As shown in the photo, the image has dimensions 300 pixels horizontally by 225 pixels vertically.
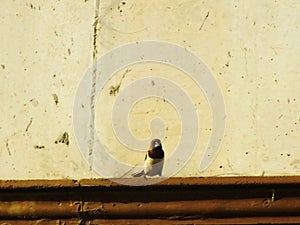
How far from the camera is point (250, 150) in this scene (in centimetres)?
280

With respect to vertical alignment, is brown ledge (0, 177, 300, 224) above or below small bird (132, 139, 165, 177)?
below

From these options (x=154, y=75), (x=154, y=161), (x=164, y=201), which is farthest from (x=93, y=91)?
(x=164, y=201)

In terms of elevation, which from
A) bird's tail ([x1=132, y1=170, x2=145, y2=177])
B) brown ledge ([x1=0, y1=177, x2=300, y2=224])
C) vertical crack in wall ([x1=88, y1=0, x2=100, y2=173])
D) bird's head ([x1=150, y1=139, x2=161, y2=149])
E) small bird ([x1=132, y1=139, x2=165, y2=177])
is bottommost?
brown ledge ([x1=0, y1=177, x2=300, y2=224])

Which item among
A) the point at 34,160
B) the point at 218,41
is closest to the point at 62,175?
the point at 34,160

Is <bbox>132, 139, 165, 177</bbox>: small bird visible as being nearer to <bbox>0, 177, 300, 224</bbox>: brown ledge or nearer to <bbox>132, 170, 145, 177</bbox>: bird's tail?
<bbox>132, 170, 145, 177</bbox>: bird's tail

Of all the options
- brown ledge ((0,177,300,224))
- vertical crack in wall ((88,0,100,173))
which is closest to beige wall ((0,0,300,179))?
vertical crack in wall ((88,0,100,173))

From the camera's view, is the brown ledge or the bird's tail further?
the bird's tail

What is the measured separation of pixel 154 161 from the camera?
276 centimetres

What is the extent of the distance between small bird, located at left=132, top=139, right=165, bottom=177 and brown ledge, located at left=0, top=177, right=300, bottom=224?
226 mm

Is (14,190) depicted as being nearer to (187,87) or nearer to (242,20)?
→ (187,87)

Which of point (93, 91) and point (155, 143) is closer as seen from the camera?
point (155, 143)

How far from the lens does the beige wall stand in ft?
9.22

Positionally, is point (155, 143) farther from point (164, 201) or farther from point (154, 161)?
point (164, 201)

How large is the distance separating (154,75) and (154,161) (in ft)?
1.25
